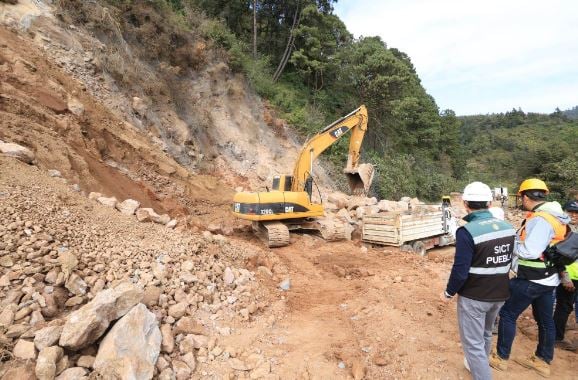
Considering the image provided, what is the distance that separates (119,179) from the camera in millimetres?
7707

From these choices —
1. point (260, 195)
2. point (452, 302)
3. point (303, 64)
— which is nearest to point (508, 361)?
point (452, 302)

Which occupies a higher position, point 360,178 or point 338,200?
point 360,178

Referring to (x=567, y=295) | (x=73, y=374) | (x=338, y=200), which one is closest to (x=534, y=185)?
(x=567, y=295)

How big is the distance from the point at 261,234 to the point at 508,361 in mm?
5274

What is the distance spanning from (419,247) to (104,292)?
21.7ft

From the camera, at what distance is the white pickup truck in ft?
25.4

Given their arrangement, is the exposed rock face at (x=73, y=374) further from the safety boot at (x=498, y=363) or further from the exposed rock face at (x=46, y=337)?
the safety boot at (x=498, y=363)

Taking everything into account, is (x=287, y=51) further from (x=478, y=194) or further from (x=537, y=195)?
(x=478, y=194)

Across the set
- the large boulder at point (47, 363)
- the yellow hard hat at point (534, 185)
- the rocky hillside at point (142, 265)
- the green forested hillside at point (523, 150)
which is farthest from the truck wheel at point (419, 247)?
the large boulder at point (47, 363)

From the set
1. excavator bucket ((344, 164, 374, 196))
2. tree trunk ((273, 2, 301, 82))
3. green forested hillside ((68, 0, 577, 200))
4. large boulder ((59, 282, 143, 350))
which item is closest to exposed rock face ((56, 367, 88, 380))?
large boulder ((59, 282, 143, 350))

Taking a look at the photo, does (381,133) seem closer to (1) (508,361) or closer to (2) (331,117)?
(2) (331,117)

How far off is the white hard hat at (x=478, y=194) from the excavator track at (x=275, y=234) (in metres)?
4.89

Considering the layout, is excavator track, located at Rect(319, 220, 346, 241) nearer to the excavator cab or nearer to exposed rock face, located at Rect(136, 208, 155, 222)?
the excavator cab

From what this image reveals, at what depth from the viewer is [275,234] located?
7.50 metres
